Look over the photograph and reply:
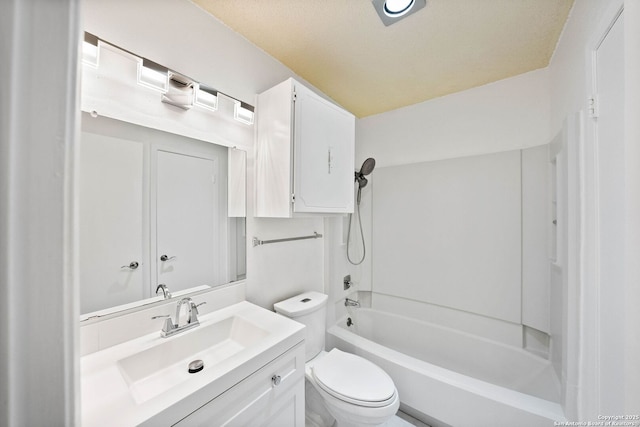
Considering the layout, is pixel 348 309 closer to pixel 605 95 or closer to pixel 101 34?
pixel 605 95

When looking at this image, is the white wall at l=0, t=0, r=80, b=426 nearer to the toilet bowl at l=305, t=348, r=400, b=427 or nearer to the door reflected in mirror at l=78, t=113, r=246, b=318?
the door reflected in mirror at l=78, t=113, r=246, b=318

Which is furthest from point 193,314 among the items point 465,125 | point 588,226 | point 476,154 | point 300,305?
point 465,125

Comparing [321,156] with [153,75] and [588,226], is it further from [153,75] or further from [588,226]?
[588,226]

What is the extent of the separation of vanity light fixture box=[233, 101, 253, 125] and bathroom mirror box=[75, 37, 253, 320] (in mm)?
12

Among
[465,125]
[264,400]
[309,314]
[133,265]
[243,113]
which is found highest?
[465,125]

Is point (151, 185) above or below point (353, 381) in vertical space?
above

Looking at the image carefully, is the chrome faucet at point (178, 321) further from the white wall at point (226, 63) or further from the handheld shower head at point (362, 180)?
the handheld shower head at point (362, 180)

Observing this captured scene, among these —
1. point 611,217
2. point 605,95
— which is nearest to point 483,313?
point 611,217

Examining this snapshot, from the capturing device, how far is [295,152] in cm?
135

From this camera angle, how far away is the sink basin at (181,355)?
899 mm

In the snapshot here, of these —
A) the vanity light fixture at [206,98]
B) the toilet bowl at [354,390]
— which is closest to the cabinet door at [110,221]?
the vanity light fixture at [206,98]

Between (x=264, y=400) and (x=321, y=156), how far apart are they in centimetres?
130

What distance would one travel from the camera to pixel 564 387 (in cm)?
123

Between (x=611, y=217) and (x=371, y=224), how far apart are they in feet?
5.71
